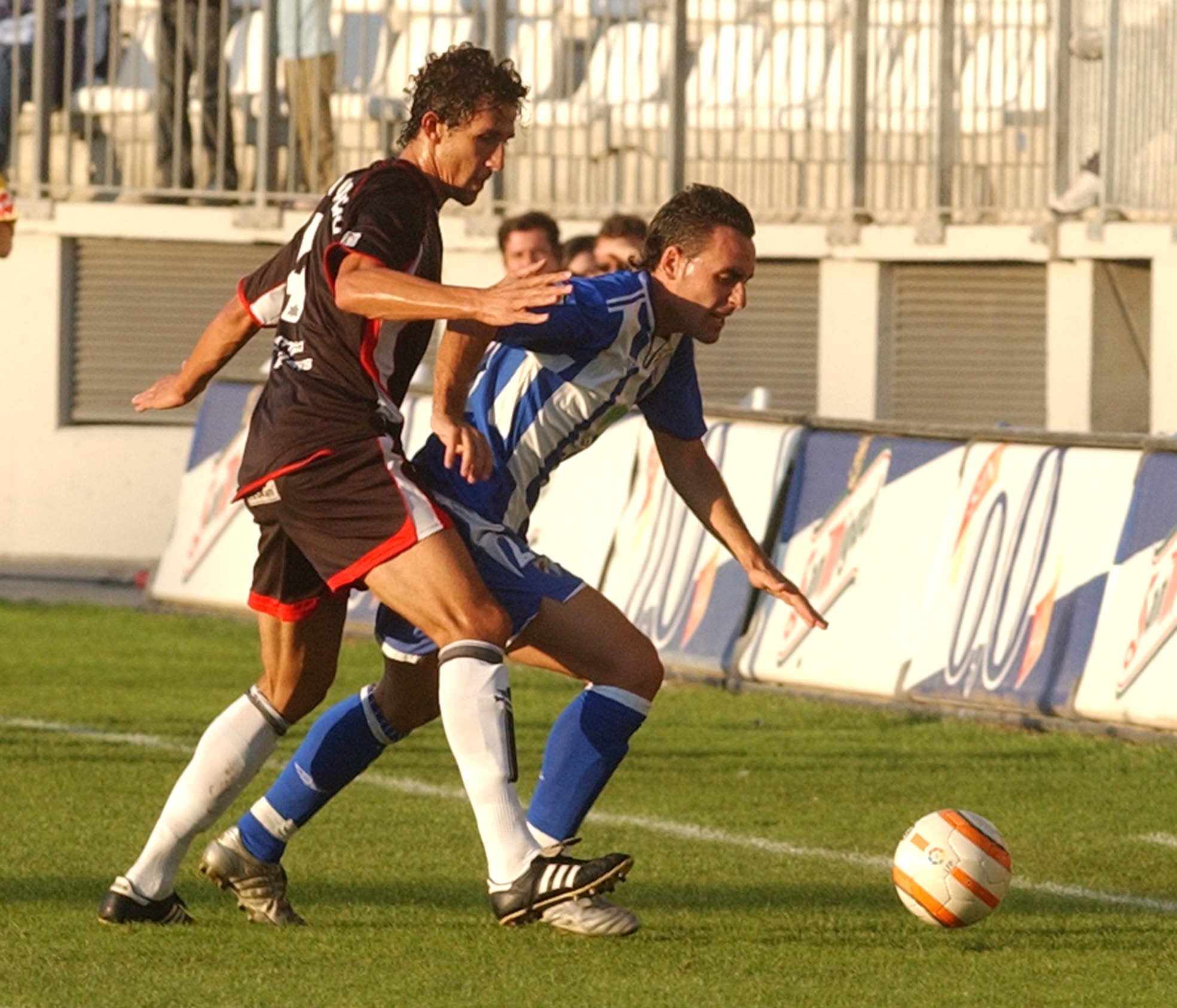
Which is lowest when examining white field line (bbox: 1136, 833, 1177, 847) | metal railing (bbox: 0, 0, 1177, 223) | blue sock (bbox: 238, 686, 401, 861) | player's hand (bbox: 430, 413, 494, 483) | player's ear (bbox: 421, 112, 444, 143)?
white field line (bbox: 1136, 833, 1177, 847)

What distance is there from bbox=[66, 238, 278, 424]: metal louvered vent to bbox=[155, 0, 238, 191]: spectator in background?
0.56 metres

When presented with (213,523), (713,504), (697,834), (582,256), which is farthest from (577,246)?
(713,504)

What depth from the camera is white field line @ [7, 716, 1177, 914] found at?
7.46m

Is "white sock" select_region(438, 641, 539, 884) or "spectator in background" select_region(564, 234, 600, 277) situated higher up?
"spectator in background" select_region(564, 234, 600, 277)

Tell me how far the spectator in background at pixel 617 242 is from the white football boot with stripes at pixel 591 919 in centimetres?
560

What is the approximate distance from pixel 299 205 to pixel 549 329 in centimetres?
1292

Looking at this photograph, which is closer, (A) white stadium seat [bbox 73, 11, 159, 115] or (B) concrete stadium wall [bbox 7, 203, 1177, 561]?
(B) concrete stadium wall [bbox 7, 203, 1177, 561]

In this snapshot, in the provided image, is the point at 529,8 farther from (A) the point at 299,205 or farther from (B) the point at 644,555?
(B) the point at 644,555

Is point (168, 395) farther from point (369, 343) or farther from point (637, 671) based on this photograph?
point (637, 671)

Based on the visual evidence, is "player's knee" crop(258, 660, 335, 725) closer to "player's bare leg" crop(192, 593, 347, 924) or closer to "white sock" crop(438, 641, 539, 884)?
"player's bare leg" crop(192, 593, 347, 924)

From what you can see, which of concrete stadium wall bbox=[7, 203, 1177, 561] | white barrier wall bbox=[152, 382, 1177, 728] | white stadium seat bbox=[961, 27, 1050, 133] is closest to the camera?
white barrier wall bbox=[152, 382, 1177, 728]

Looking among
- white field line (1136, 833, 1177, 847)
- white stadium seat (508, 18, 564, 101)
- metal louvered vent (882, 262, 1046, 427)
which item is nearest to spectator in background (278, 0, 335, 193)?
white stadium seat (508, 18, 564, 101)

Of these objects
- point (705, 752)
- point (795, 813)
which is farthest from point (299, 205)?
point (795, 813)

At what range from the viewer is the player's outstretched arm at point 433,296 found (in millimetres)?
5824
